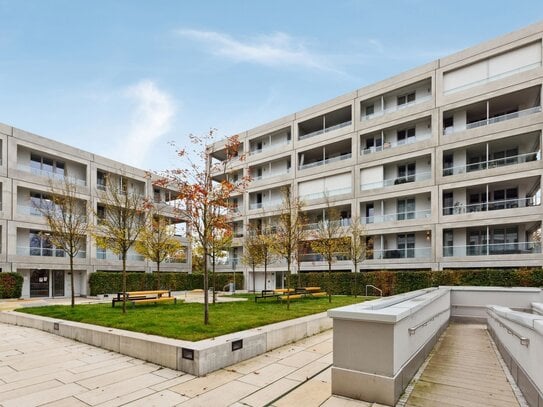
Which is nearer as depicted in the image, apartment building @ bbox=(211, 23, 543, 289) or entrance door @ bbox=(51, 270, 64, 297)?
apartment building @ bbox=(211, 23, 543, 289)

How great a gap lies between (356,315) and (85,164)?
32406 mm

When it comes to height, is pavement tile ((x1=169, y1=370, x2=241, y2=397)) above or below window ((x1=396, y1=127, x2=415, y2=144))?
below

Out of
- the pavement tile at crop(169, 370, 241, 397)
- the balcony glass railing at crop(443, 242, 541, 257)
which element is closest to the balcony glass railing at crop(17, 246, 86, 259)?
the pavement tile at crop(169, 370, 241, 397)

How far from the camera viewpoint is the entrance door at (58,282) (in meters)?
28.5

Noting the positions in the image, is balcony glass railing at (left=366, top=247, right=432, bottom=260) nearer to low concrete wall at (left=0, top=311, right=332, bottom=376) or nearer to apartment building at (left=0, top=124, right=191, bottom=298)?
apartment building at (left=0, top=124, right=191, bottom=298)

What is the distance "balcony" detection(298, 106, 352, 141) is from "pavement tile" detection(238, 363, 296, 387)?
2867 centimetres

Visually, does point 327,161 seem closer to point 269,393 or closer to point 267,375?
point 267,375

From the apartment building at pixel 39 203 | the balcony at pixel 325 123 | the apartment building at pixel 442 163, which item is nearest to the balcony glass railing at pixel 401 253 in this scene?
the apartment building at pixel 442 163

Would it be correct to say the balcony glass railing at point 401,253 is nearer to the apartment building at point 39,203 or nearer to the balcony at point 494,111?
the balcony at point 494,111

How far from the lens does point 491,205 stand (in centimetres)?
2545

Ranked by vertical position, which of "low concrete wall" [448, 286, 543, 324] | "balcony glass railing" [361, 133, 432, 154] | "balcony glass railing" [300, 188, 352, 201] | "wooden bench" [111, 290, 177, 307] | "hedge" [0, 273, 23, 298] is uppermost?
"balcony glass railing" [361, 133, 432, 154]

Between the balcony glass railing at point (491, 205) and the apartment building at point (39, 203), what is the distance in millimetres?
19629

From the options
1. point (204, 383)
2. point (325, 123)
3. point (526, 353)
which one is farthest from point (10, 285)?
point (325, 123)

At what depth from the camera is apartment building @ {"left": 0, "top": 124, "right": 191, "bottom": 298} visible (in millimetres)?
25672
